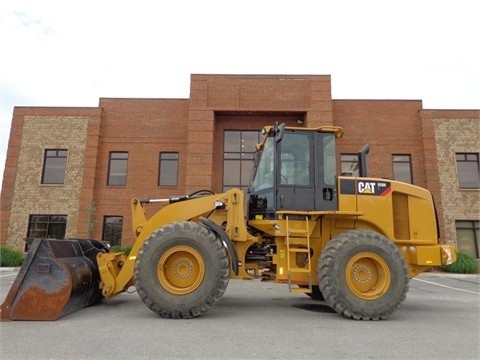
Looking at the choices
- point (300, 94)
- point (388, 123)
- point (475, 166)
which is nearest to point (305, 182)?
point (300, 94)

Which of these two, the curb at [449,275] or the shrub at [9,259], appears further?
the shrub at [9,259]

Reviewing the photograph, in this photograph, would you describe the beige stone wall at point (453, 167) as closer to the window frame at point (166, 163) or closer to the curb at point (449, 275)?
the curb at point (449, 275)

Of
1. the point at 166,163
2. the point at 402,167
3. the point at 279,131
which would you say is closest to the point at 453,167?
the point at 402,167

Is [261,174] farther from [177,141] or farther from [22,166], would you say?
[22,166]

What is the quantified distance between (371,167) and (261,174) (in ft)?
52.0

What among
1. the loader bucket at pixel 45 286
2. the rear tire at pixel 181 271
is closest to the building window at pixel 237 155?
the rear tire at pixel 181 271

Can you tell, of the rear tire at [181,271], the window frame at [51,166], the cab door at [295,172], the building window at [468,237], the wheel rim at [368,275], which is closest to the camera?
the rear tire at [181,271]

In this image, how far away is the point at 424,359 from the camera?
12.9 feet

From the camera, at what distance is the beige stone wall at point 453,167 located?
66.5 feet

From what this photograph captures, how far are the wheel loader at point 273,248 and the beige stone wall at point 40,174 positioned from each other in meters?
15.5

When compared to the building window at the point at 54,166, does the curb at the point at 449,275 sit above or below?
below

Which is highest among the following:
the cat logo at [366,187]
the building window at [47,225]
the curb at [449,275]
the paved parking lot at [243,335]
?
the cat logo at [366,187]

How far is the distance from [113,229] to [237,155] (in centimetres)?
853

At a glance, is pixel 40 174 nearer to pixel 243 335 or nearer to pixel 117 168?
pixel 117 168
